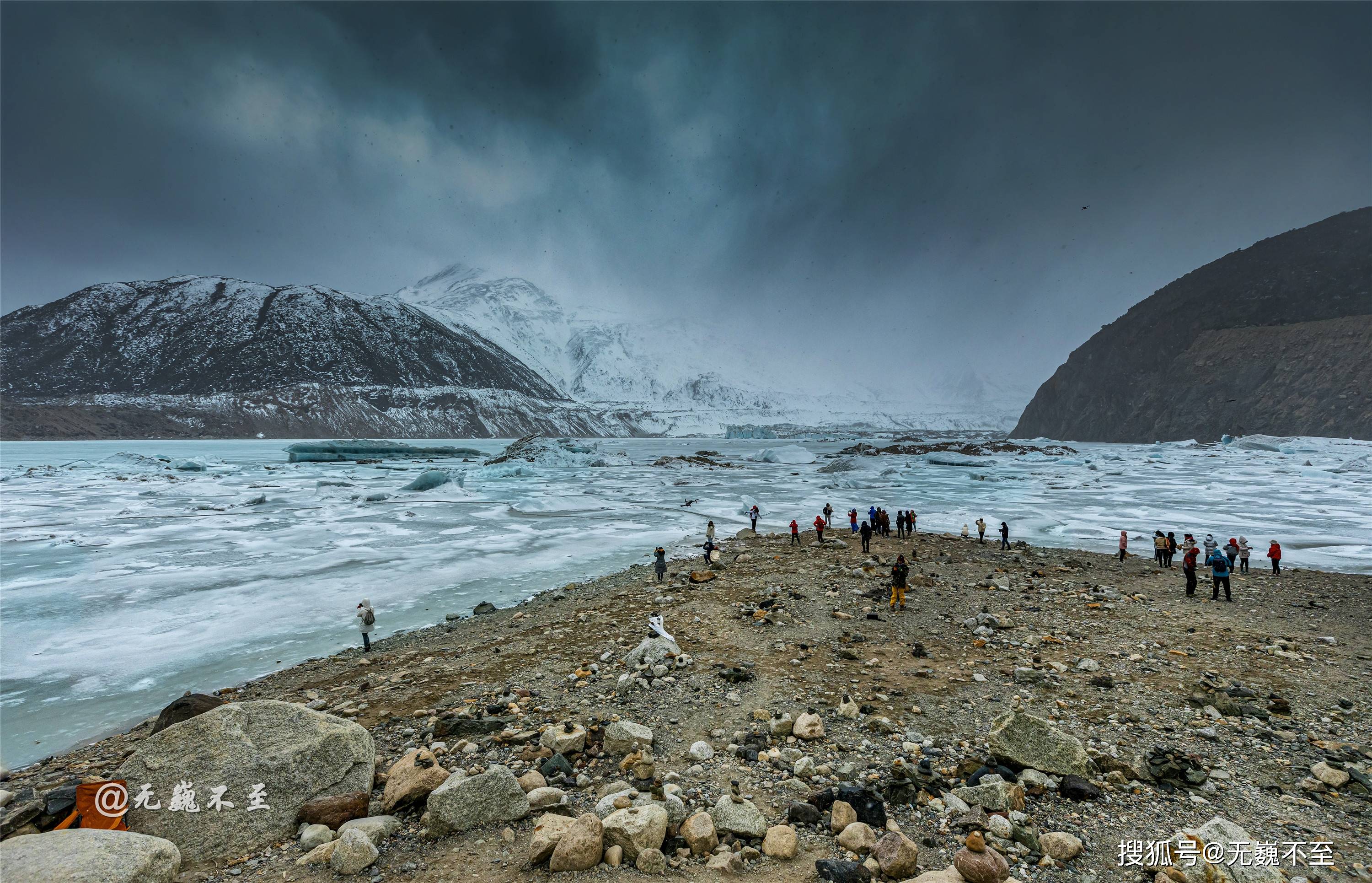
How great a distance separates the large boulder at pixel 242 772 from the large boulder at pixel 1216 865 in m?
6.76

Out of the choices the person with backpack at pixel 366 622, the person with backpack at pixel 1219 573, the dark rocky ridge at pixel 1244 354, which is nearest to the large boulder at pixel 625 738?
the person with backpack at pixel 366 622

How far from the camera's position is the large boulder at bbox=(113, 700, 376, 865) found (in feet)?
14.7

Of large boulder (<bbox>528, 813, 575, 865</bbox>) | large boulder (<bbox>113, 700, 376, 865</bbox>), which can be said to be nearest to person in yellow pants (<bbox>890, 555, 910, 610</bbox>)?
large boulder (<bbox>528, 813, 575, 865</bbox>)

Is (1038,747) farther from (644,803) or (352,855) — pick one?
(352,855)

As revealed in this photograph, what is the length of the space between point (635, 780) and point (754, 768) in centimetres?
121

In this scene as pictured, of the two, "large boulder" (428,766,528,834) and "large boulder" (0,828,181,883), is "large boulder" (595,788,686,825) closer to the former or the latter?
"large boulder" (428,766,528,834)

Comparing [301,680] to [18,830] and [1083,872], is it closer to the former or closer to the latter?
[18,830]

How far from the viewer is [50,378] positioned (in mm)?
161375

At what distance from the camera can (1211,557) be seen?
503 inches

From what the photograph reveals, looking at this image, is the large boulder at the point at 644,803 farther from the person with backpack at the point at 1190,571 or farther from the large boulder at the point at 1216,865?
the person with backpack at the point at 1190,571

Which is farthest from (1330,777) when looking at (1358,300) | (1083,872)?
(1358,300)

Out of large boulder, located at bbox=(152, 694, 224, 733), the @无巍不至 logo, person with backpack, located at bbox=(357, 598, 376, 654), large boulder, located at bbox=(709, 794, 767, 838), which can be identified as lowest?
person with backpack, located at bbox=(357, 598, 376, 654)

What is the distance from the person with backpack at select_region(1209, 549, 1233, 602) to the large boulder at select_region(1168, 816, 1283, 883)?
1123 centimetres

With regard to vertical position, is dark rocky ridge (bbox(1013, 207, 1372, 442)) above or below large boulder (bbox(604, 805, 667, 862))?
above
